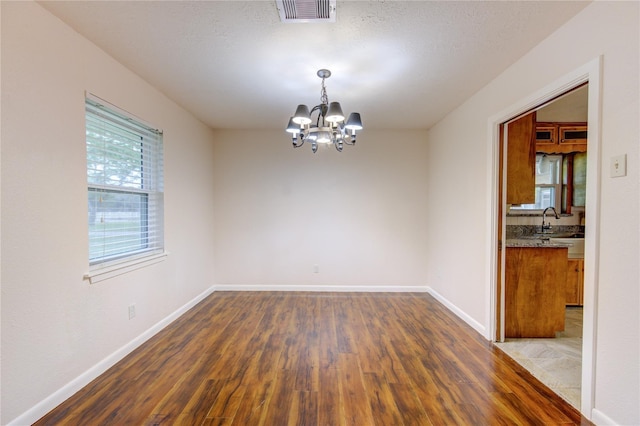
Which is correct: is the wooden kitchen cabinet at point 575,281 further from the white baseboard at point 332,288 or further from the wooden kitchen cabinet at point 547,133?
the white baseboard at point 332,288

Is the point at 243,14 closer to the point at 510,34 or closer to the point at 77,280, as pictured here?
the point at 510,34

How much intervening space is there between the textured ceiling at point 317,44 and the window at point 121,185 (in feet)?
1.81

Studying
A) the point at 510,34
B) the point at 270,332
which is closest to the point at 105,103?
the point at 270,332

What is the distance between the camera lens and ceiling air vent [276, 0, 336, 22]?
176 cm

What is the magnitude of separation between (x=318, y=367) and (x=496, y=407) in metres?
1.30

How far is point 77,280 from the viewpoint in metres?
2.12

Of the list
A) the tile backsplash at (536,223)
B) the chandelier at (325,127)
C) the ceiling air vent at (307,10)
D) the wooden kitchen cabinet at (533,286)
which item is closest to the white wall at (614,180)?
the wooden kitchen cabinet at (533,286)

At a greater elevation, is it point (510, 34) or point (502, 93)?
point (510, 34)

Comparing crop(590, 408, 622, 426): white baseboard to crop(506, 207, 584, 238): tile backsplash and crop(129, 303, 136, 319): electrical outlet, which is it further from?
crop(129, 303, 136, 319): electrical outlet

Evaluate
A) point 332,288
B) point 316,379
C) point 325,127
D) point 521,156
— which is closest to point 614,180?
point 521,156

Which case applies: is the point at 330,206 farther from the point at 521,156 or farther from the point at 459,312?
the point at 521,156

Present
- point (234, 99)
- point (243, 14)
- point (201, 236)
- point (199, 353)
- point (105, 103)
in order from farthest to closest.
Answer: point (201, 236) → point (234, 99) → point (199, 353) → point (105, 103) → point (243, 14)

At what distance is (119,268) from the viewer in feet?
8.32

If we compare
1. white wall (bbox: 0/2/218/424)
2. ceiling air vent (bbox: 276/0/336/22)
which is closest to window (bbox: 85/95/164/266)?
white wall (bbox: 0/2/218/424)
